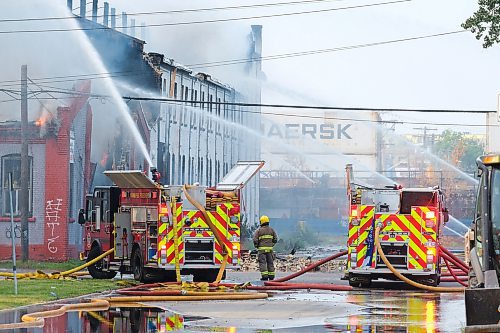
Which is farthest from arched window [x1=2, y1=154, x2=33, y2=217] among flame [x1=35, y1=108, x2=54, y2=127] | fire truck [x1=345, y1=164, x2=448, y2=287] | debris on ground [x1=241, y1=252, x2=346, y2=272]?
fire truck [x1=345, y1=164, x2=448, y2=287]

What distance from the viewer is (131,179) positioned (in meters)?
25.9

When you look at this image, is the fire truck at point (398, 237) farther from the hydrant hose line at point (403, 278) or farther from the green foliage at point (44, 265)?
the green foliage at point (44, 265)

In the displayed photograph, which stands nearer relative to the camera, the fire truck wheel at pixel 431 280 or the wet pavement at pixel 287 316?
the wet pavement at pixel 287 316

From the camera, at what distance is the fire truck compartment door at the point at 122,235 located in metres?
26.5

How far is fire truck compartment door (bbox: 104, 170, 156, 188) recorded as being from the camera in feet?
83.1

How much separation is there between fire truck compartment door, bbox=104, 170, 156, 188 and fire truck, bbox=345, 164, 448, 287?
178 inches

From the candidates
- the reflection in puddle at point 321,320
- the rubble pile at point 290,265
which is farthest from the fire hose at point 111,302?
the rubble pile at point 290,265

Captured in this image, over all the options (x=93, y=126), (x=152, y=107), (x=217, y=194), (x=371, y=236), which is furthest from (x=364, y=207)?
(x=152, y=107)

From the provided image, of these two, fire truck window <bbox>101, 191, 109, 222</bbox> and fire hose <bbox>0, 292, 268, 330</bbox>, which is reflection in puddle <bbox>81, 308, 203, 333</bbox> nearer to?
fire hose <bbox>0, 292, 268, 330</bbox>

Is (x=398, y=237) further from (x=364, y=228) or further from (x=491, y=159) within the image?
(x=491, y=159)

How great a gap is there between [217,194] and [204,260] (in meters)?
1.52

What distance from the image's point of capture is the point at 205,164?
56.9 metres

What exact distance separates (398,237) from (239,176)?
3.97 meters

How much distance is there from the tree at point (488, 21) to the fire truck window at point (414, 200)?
143 inches
